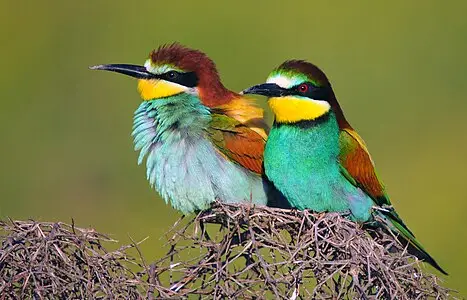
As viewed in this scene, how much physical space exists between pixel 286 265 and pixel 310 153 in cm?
79

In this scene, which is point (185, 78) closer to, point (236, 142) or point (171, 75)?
point (171, 75)

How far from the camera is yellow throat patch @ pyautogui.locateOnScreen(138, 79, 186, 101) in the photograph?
3.34 metres

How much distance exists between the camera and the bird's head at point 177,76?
336 centimetres

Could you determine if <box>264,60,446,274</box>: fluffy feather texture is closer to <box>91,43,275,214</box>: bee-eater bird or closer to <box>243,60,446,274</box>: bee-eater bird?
<box>243,60,446,274</box>: bee-eater bird

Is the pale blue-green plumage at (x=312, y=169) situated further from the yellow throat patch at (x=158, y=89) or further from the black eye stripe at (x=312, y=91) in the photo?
the yellow throat patch at (x=158, y=89)

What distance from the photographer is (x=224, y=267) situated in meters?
2.34

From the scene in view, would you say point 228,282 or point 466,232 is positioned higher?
point 228,282

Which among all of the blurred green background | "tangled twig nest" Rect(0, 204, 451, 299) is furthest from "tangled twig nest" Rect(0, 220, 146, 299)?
the blurred green background

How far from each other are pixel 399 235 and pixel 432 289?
2.32ft

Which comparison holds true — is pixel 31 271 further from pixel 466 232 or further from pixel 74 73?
pixel 74 73

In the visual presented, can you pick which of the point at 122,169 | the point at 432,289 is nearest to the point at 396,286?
the point at 432,289

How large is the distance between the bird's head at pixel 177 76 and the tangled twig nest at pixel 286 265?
88 cm

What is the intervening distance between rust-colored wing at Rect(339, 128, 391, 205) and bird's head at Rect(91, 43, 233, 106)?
40cm

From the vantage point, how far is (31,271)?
2.28 m
